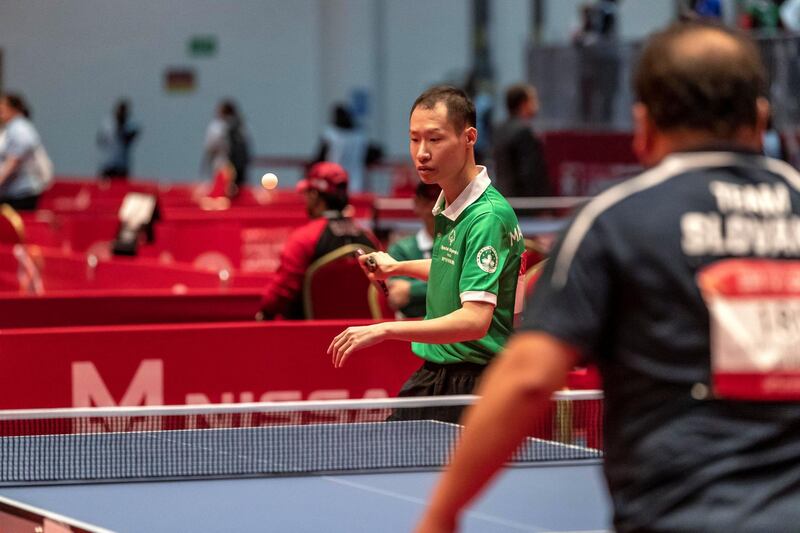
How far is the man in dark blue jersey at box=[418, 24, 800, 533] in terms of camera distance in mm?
1775

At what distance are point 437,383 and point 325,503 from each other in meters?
1.00

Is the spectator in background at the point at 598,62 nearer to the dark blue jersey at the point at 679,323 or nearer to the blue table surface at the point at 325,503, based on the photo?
the blue table surface at the point at 325,503

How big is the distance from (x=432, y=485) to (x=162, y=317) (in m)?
3.40

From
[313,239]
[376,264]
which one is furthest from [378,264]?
[313,239]

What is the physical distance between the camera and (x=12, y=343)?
5.14 meters

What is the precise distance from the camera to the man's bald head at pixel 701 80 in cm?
180

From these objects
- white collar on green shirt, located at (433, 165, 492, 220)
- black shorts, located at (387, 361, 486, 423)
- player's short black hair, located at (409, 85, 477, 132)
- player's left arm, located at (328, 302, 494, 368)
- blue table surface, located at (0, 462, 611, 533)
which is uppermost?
player's short black hair, located at (409, 85, 477, 132)

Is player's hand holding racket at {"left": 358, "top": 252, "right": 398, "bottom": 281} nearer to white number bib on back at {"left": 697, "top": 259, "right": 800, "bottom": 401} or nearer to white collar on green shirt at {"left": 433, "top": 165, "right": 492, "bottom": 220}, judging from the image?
white collar on green shirt at {"left": 433, "top": 165, "right": 492, "bottom": 220}

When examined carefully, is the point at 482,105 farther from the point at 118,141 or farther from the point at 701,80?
the point at 701,80

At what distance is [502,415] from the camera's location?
1764mm

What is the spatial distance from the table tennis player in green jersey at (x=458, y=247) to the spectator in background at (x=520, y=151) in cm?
728

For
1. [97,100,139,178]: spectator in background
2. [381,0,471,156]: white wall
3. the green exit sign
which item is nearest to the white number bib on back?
[97,100,139,178]: spectator in background

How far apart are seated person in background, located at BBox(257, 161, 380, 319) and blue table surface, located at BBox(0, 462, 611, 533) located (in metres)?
2.97

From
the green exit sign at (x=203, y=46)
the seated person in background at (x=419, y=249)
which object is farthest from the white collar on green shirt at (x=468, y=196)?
the green exit sign at (x=203, y=46)
